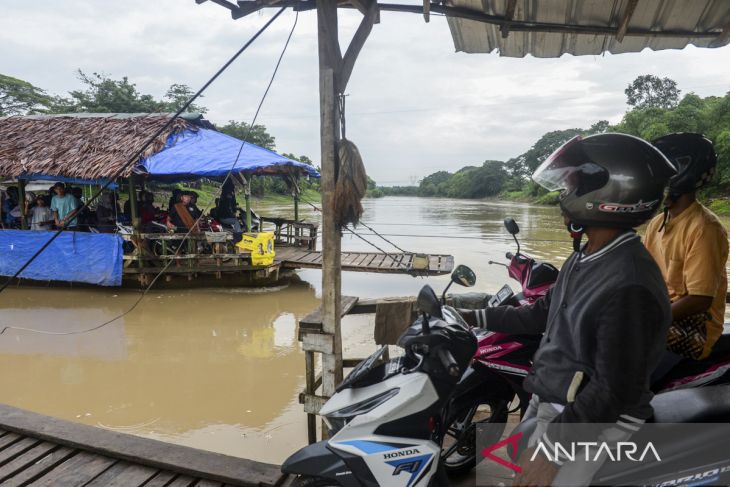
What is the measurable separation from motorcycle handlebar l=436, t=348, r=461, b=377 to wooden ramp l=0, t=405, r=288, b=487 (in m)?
1.11

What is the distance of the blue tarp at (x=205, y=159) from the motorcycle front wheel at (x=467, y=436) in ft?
22.1

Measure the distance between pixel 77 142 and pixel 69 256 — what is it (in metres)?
2.37

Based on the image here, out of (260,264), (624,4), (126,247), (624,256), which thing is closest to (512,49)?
(624,4)

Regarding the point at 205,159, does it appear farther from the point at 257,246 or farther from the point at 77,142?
the point at 77,142

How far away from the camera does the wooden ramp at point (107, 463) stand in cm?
207

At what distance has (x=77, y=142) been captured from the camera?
8766mm

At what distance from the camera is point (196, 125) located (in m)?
9.87

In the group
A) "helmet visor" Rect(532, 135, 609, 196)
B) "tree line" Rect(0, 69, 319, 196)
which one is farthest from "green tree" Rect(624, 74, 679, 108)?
"helmet visor" Rect(532, 135, 609, 196)

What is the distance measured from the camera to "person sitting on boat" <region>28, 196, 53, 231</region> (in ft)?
28.8

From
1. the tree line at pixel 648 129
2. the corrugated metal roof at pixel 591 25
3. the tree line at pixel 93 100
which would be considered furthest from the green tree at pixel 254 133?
the corrugated metal roof at pixel 591 25

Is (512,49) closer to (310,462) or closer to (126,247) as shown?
(310,462)

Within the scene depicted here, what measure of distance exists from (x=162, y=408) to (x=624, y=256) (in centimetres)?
443

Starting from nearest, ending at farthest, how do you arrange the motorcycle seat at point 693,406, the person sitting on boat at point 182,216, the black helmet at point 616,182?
1. the black helmet at point 616,182
2. the motorcycle seat at point 693,406
3. the person sitting on boat at point 182,216

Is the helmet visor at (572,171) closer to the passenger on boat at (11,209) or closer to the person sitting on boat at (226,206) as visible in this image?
the person sitting on boat at (226,206)
